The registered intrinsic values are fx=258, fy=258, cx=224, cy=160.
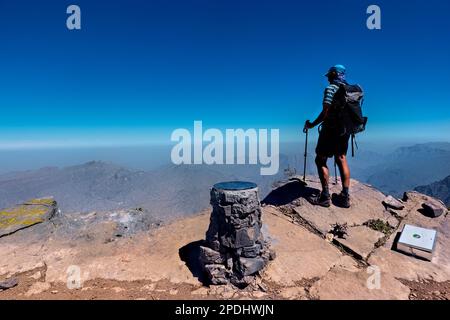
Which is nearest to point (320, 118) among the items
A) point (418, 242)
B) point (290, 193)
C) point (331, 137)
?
point (331, 137)

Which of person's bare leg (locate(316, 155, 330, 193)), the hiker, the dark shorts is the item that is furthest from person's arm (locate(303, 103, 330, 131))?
person's bare leg (locate(316, 155, 330, 193))

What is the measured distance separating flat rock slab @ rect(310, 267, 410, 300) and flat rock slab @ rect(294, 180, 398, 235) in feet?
6.88

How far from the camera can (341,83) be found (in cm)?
850

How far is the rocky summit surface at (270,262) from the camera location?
243 inches

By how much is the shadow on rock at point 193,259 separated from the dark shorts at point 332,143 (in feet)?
17.5

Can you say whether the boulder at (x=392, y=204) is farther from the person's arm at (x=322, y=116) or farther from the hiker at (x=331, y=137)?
the person's arm at (x=322, y=116)

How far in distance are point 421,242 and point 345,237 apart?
2089mm

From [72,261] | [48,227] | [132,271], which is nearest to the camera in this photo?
[132,271]

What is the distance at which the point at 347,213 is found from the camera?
958 centimetres

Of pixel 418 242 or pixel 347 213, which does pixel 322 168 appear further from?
pixel 418 242

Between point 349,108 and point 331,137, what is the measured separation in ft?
3.77

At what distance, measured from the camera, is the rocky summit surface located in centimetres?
617

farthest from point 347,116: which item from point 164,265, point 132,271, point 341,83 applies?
point 132,271
